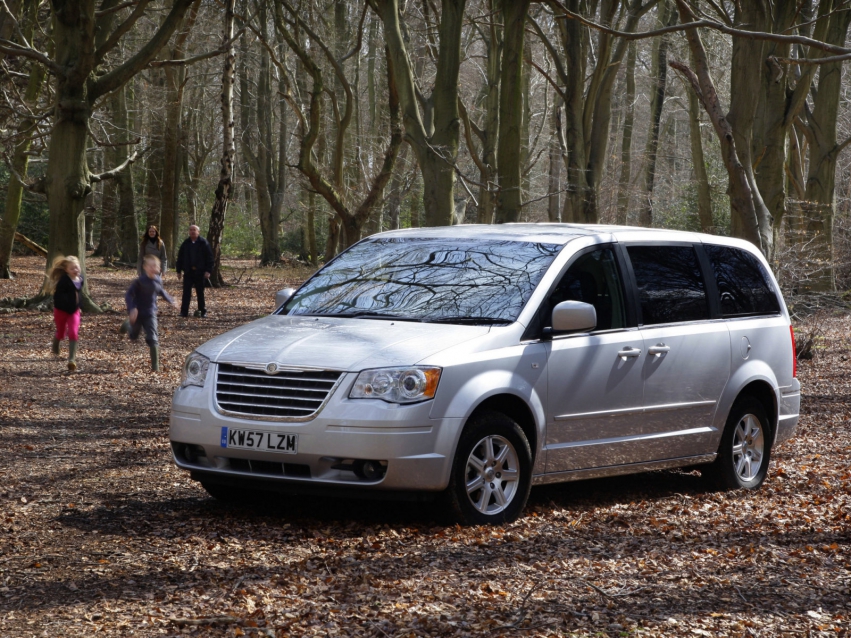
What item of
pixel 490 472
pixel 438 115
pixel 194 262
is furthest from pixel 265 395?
pixel 194 262

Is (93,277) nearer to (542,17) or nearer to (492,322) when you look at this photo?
(542,17)

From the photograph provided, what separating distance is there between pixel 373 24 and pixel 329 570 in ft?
108

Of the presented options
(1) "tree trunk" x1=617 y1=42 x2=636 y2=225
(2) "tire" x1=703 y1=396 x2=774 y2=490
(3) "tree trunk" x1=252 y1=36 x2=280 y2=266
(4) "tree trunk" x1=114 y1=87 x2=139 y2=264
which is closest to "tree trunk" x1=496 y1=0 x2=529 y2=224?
(2) "tire" x1=703 y1=396 x2=774 y2=490

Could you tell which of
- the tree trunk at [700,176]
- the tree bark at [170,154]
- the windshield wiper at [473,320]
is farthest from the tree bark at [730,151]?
the tree bark at [170,154]

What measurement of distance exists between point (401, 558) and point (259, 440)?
1144 millimetres

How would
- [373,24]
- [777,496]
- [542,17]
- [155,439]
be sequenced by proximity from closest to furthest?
1. [777,496]
2. [155,439]
3. [542,17]
4. [373,24]

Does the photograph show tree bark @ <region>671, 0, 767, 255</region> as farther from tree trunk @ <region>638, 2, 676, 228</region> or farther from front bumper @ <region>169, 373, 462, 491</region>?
tree trunk @ <region>638, 2, 676, 228</region>

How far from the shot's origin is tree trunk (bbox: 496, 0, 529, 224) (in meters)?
17.5

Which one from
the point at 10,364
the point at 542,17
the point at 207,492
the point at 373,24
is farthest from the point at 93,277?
the point at 207,492

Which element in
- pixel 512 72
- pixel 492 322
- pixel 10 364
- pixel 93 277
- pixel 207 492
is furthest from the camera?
pixel 93 277

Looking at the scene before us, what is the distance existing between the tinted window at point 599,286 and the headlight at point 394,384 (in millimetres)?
Result: 1427

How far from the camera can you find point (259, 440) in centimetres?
634

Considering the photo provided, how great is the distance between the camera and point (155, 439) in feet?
32.7

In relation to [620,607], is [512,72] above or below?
above
